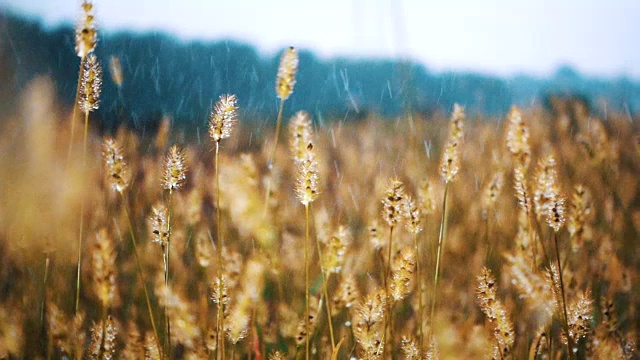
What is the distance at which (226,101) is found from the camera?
3.01 feet

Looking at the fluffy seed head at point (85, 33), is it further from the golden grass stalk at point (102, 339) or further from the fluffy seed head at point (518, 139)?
the fluffy seed head at point (518, 139)

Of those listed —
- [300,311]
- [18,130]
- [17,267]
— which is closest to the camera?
[300,311]

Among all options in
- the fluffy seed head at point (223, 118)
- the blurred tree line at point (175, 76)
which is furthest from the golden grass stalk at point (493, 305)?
the blurred tree line at point (175, 76)

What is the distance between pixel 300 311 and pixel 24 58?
7.67 feet

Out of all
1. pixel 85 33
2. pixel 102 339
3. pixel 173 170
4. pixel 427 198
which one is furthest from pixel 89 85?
pixel 427 198

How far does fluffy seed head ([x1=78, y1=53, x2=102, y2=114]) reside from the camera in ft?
3.06

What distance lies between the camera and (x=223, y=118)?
899mm

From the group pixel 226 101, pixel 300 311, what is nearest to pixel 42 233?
pixel 300 311

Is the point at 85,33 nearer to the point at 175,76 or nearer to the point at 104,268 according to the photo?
the point at 104,268

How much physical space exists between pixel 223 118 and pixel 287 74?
0.21 meters

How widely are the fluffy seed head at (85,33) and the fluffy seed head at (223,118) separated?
240 mm

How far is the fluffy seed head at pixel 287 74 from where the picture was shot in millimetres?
1051

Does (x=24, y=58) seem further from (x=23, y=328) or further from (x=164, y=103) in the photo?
(x=23, y=328)

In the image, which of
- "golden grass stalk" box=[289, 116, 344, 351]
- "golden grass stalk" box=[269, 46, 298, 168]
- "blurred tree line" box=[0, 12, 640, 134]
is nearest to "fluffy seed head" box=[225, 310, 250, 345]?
"golden grass stalk" box=[289, 116, 344, 351]
